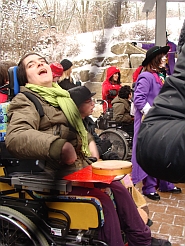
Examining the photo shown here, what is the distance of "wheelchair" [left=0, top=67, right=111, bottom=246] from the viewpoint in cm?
170

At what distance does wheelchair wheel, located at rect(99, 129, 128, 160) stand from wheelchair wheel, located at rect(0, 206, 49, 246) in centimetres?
278

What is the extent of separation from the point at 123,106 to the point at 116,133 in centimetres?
42

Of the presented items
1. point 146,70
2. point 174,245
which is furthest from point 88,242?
point 146,70

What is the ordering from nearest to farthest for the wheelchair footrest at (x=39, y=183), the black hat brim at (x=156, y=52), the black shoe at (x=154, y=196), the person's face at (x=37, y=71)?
the wheelchair footrest at (x=39, y=183) < the person's face at (x=37, y=71) < the black hat brim at (x=156, y=52) < the black shoe at (x=154, y=196)

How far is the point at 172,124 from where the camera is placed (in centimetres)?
69

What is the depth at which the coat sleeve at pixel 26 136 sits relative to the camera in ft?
5.06

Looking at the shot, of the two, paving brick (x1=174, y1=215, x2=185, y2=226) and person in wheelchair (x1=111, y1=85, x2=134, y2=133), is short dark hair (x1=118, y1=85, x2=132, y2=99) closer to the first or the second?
person in wheelchair (x1=111, y1=85, x2=134, y2=133)

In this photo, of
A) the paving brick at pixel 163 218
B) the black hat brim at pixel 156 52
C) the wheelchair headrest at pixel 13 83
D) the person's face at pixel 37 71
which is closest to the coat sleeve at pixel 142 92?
the black hat brim at pixel 156 52

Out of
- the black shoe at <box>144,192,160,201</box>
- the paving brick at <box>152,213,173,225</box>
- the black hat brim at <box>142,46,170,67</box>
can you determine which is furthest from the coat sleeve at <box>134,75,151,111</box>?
the paving brick at <box>152,213,173,225</box>

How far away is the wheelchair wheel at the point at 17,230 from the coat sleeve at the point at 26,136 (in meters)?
0.36

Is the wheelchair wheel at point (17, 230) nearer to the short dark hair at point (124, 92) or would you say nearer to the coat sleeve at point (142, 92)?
the coat sleeve at point (142, 92)

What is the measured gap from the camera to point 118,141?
4.68m

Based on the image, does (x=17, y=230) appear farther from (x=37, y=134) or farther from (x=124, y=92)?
(x=124, y=92)

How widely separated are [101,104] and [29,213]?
3.58 metres
